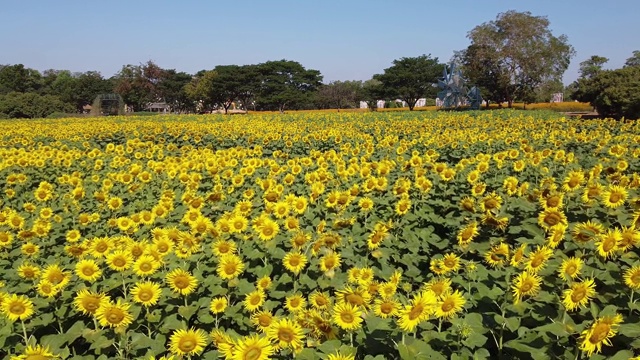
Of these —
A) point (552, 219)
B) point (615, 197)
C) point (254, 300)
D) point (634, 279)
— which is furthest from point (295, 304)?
point (615, 197)

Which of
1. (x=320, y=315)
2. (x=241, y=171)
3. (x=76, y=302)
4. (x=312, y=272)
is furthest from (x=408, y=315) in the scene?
(x=241, y=171)

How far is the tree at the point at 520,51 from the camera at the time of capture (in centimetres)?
4538

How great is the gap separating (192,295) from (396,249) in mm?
1755

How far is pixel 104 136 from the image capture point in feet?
45.4

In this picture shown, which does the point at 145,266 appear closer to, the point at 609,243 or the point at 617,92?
the point at 609,243

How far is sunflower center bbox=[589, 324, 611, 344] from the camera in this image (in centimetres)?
170

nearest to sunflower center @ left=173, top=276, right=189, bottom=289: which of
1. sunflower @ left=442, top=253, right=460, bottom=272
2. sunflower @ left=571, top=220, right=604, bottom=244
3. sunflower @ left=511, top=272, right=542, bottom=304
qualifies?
sunflower @ left=442, top=253, right=460, bottom=272

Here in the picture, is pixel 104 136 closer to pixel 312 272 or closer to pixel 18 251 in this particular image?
pixel 18 251

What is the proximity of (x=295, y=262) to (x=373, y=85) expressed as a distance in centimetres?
6646

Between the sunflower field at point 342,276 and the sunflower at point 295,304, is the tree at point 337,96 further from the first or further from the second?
the sunflower at point 295,304

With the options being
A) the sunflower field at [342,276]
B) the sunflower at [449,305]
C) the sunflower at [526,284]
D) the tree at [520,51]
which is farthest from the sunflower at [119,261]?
the tree at [520,51]

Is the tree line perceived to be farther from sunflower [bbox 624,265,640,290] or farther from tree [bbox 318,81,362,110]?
sunflower [bbox 624,265,640,290]

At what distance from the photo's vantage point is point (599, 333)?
171cm

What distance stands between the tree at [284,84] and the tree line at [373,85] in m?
0.15
